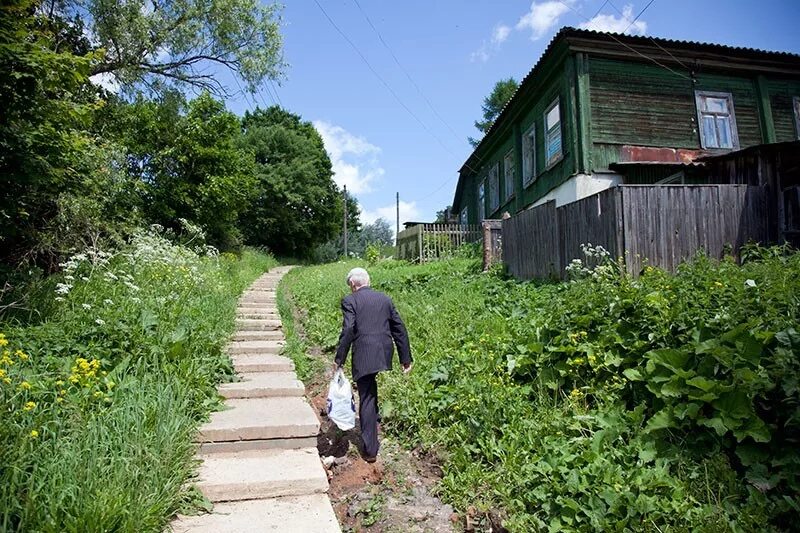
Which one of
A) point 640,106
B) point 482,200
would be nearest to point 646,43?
point 640,106

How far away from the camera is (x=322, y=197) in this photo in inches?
1232

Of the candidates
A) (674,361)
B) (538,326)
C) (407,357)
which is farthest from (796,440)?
(407,357)

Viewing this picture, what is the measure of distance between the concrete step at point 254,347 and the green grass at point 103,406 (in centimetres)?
28

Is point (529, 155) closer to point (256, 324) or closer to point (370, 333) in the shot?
point (256, 324)

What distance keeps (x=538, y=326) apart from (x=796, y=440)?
254 cm

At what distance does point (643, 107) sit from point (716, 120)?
2.52 meters

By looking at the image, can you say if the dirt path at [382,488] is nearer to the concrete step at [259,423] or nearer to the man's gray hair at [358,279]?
the concrete step at [259,423]

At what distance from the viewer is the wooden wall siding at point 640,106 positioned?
455 inches

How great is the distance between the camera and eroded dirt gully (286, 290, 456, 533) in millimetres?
3230

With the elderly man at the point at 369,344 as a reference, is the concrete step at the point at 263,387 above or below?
below

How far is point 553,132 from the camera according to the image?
12.8 m

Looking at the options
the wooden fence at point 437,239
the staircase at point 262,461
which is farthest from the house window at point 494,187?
the staircase at point 262,461

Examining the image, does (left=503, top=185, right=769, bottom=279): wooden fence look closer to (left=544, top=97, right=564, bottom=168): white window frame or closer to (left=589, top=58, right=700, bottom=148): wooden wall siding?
(left=589, top=58, right=700, bottom=148): wooden wall siding

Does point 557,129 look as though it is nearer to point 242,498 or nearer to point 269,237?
point 242,498
